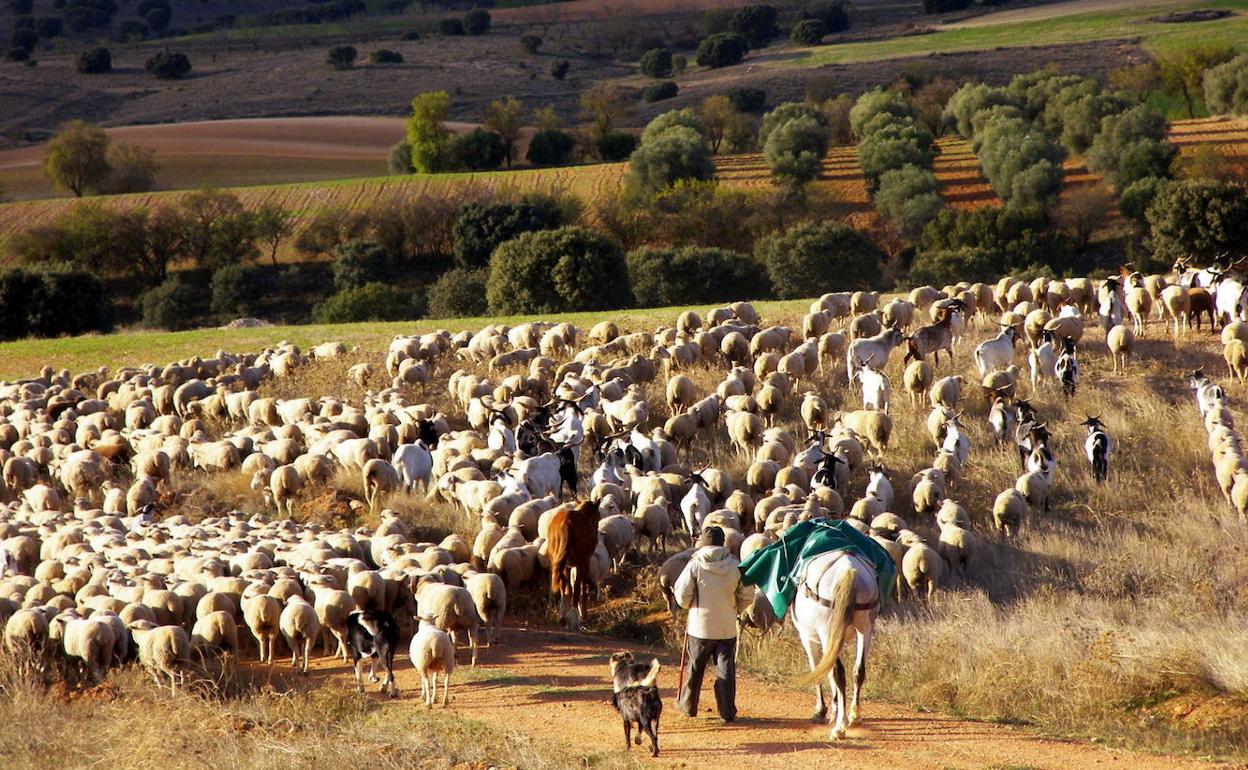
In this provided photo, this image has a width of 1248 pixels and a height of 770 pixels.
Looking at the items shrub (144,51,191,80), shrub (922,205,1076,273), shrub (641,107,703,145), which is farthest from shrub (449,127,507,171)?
shrub (144,51,191,80)

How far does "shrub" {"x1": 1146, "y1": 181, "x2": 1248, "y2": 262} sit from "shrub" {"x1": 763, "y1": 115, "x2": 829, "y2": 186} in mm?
23932

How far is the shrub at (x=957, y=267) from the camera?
173ft

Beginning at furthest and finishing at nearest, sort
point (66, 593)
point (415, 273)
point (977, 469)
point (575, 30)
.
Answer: point (575, 30) < point (415, 273) < point (977, 469) < point (66, 593)

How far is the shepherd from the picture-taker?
1194cm

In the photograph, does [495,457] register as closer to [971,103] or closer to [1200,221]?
[1200,221]

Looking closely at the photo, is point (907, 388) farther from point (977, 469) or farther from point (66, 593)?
point (66, 593)

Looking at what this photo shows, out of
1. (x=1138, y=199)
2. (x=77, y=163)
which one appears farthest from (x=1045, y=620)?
(x=77, y=163)

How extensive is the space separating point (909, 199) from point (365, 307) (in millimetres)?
25778

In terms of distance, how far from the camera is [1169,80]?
8150cm

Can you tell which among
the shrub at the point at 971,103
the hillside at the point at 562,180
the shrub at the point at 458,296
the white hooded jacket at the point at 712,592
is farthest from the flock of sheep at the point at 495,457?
the shrub at the point at 971,103

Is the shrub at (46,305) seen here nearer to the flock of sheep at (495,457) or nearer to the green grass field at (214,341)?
the green grass field at (214,341)

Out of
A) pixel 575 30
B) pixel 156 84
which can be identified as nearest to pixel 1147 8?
pixel 575 30

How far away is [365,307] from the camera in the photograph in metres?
53.1

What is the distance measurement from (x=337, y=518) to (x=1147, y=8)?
356 feet
